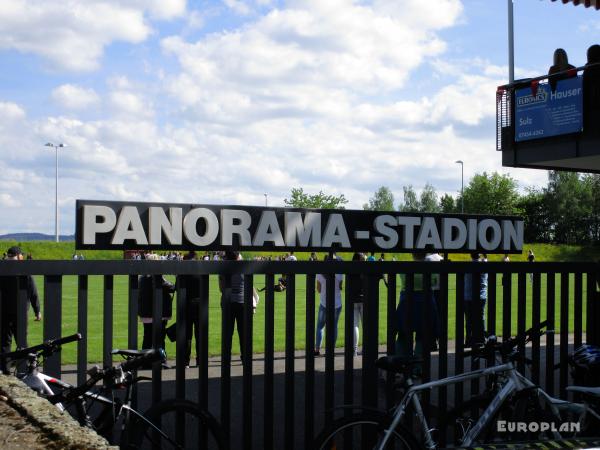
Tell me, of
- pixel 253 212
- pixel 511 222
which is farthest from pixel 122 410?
pixel 511 222

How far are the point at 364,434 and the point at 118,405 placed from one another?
4.50 feet

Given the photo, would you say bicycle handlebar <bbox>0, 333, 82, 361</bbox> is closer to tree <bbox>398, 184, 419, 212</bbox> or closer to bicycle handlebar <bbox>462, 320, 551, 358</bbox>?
bicycle handlebar <bbox>462, 320, 551, 358</bbox>

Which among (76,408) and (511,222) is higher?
(511,222)

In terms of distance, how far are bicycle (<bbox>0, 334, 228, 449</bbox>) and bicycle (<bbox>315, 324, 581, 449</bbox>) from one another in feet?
2.59

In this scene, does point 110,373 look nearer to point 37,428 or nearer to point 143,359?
point 143,359

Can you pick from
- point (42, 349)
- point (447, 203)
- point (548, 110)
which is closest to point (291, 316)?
point (42, 349)

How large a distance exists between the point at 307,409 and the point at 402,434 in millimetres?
942

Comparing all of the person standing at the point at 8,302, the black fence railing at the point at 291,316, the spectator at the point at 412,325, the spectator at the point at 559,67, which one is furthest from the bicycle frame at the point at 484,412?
the spectator at the point at 559,67

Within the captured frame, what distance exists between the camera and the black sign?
22.5ft

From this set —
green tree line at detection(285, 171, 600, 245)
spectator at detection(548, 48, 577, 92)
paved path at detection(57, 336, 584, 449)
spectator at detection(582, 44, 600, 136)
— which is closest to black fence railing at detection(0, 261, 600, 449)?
paved path at detection(57, 336, 584, 449)

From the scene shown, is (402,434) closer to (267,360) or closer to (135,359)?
(267,360)

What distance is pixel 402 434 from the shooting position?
156 inches

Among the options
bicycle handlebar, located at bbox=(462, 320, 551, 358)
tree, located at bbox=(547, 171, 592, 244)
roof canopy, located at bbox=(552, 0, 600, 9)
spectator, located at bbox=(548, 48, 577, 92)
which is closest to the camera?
bicycle handlebar, located at bbox=(462, 320, 551, 358)

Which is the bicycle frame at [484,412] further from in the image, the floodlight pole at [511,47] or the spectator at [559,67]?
the floodlight pole at [511,47]
